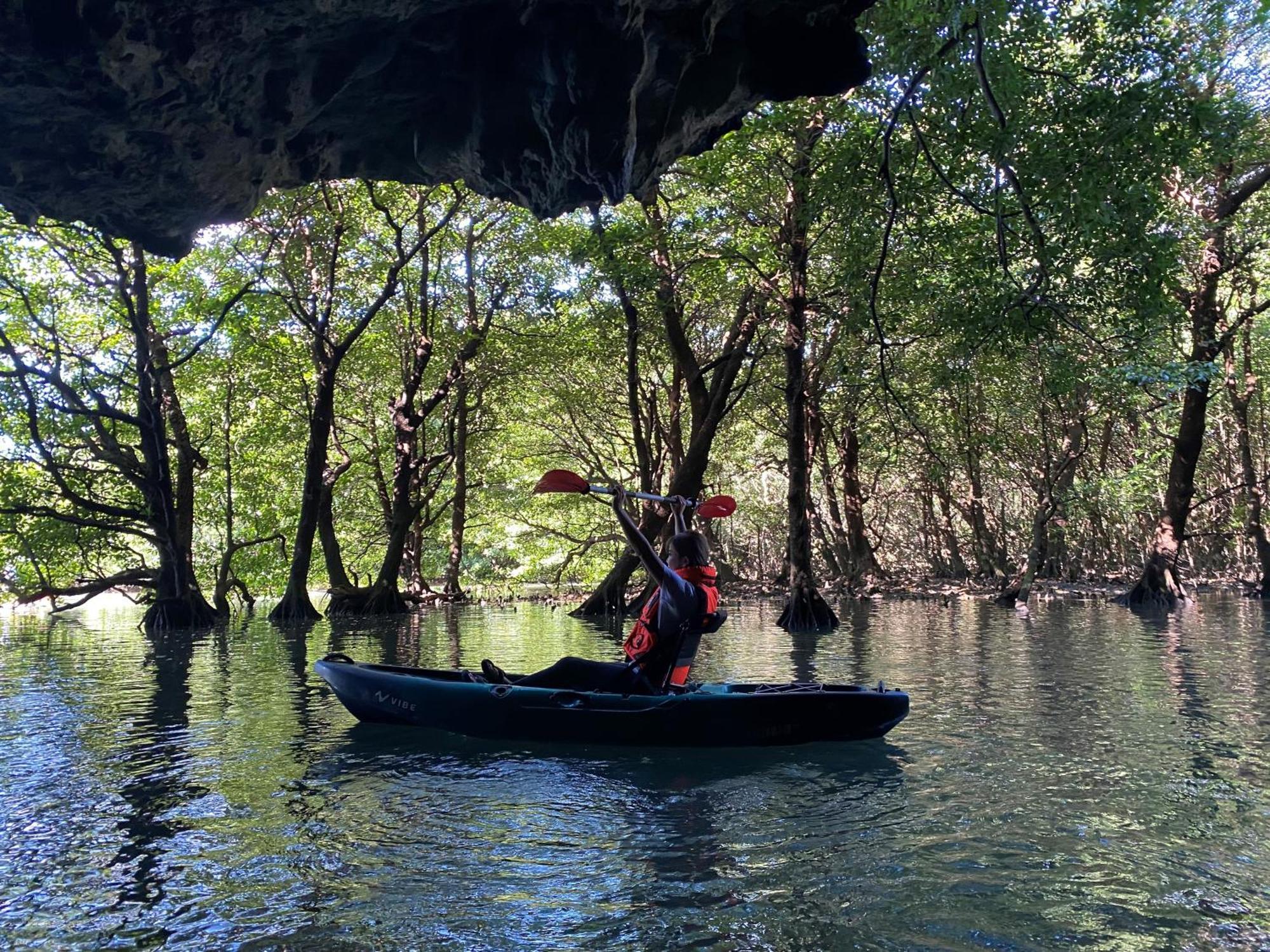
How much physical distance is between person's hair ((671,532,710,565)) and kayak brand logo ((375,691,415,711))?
2.30 meters

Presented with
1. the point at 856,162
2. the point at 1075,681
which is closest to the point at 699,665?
the point at 1075,681

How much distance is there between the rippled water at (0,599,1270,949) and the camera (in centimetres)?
333

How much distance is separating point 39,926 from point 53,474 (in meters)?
15.1

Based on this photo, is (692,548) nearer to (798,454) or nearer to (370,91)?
(370,91)

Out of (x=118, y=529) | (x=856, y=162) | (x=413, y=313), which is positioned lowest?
(x=118, y=529)

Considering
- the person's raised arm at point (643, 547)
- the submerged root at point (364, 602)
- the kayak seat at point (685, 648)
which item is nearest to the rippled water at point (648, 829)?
the kayak seat at point (685, 648)

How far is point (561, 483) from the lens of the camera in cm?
637

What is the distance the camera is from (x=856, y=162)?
7.57m

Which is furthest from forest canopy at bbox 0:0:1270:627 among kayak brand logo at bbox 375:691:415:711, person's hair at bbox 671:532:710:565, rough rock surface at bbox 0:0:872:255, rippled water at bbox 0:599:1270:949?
kayak brand logo at bbox 375:691:415:711

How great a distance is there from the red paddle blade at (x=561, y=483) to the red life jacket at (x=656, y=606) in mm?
890

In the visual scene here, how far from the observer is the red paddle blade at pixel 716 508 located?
303 inches

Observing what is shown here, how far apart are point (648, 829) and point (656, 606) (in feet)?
6.43

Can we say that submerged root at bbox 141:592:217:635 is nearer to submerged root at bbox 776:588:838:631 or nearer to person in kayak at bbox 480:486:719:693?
submerged root at bbox 776:588:838:631

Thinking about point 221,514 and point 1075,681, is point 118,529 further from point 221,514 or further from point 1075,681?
point 1075,681
